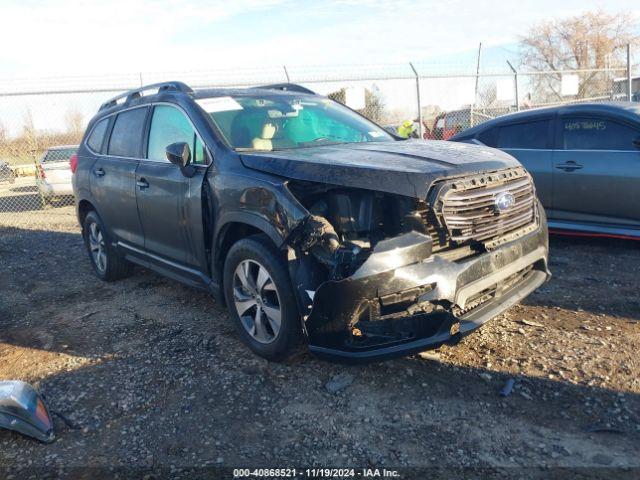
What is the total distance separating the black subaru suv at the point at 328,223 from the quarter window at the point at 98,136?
118 cm

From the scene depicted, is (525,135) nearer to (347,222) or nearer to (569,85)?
(347,222)

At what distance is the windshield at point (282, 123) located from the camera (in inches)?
158

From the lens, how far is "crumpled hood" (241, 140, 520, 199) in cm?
299

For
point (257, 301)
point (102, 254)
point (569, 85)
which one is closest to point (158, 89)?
point (102, 254)

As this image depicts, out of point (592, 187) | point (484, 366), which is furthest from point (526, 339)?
point (592, 187)

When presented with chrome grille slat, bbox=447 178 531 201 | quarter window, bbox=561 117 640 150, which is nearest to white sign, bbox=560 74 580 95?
quarter window, bbox=561 117 640 150

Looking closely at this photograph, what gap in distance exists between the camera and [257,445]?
2760 millimetres

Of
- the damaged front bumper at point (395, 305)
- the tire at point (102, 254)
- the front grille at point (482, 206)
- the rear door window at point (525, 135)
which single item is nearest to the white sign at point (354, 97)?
the rear door window at point (525, 135)

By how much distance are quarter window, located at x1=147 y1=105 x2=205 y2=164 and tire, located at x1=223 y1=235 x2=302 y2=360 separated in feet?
3.03

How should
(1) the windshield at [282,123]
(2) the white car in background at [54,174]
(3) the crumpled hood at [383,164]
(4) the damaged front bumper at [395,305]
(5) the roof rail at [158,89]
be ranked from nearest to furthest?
(4) the damaged front bumper at [395,305] < (3) the crumpled hood at [383,164] < (1) the windshield at [282,123] < (5) the roof rail at [158,89] < (2) the white car in background at [54,174]

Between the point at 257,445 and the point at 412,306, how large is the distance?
3.67 feet

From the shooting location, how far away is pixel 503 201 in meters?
3.35

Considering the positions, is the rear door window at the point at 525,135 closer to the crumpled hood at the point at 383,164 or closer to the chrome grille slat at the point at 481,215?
the crumpled hood at the point at 383,164

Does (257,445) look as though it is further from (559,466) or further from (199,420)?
(559,466)
